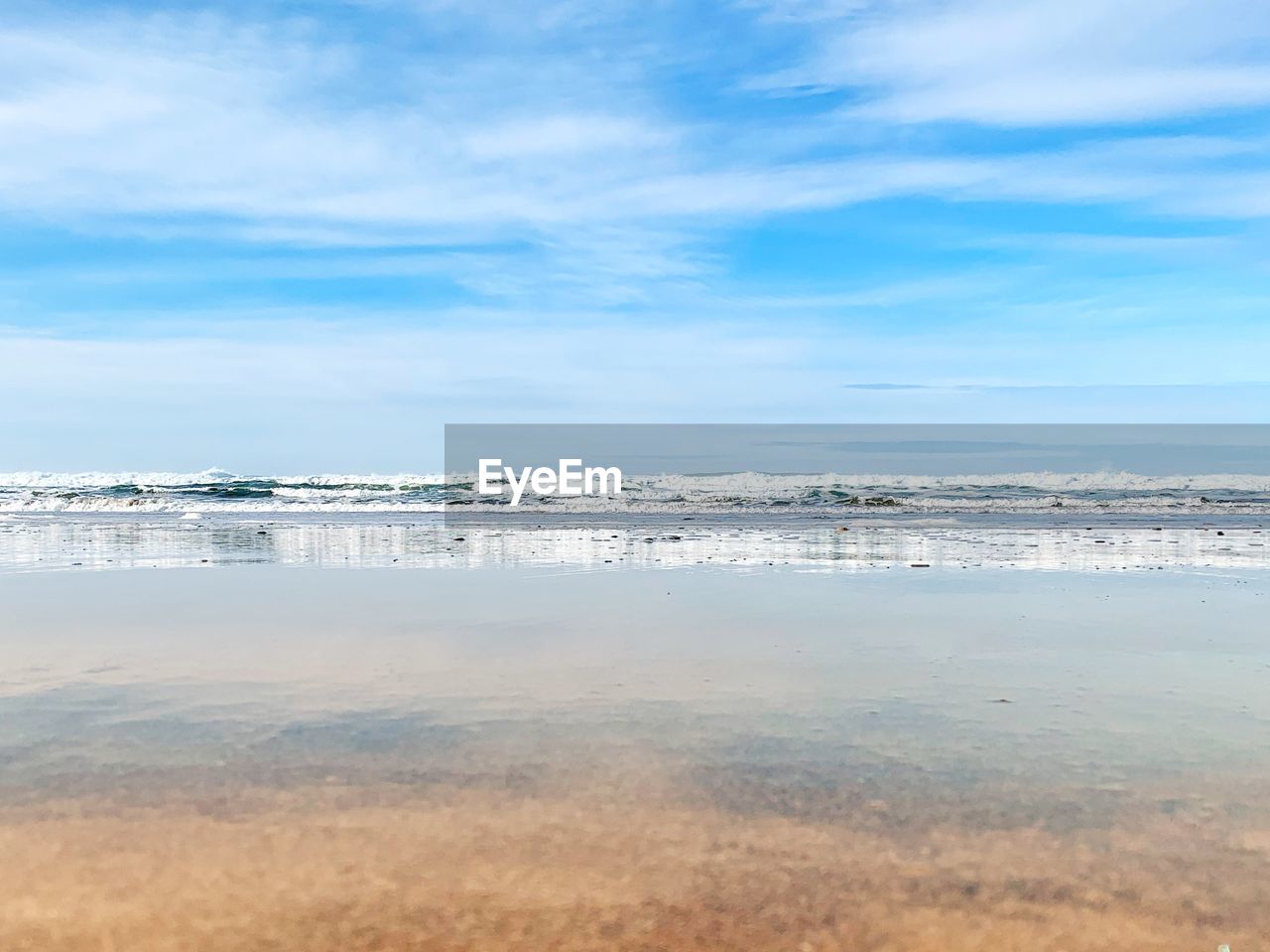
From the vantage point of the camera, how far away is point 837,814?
3.55 m

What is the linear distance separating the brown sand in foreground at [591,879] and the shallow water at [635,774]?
0.04 feet

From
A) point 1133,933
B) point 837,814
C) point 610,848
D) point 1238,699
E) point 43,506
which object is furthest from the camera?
point 43,506

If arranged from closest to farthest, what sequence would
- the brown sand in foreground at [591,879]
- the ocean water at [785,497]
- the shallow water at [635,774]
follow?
the brown sand in foreground at [591,879] < the shallow water at [635,774] < the ocean water at [785,497]

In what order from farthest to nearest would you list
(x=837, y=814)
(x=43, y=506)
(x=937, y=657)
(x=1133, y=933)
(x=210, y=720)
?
(x=43, y=506) < (x=937, y=657) < (x=210, y=720) < (x=837, y=814) < (x=1133, y=933)

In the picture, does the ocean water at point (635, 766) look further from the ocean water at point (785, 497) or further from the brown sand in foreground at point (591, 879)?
the ocean water at point (785, 497)

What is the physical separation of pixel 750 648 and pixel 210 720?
324 cm

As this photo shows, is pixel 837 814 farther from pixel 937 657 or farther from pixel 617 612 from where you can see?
pixel 617 612

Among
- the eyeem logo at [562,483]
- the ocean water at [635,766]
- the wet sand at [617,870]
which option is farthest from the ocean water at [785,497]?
the wet sand at [617,870]

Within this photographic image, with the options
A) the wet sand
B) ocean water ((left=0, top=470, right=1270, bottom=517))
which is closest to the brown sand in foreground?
the wet sand

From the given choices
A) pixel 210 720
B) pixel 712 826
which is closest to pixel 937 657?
pixel 712 826

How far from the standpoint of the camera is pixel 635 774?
4.00 metres

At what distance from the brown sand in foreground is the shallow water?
0.04 ft

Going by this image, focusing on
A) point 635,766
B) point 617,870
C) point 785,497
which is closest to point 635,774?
point 635,766

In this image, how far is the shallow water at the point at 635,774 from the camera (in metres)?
2.85
